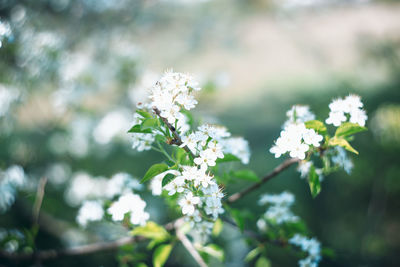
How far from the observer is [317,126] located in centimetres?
97

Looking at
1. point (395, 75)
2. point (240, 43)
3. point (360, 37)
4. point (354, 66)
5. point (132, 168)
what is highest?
point (240, 43)

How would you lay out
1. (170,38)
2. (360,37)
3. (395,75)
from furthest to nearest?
(170,38), (360,37), (395,75)

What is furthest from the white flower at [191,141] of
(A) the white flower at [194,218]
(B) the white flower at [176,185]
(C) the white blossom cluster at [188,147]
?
(A) the white flower at [194,218]

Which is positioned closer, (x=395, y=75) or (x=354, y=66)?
(x=395, y=75)

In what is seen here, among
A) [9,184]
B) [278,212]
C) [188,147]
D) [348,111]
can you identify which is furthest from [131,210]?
[9,184]

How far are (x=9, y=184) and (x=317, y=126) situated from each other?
6.27 ft

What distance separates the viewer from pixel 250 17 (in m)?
7.99

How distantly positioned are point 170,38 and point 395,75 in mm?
5008

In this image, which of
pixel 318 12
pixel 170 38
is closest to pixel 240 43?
pixel 170 38

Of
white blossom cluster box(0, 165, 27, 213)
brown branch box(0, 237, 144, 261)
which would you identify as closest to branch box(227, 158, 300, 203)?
brown branch box(0, 237, 144, 261)

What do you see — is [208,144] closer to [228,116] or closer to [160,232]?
[160,232]

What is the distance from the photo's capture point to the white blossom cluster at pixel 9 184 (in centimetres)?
182

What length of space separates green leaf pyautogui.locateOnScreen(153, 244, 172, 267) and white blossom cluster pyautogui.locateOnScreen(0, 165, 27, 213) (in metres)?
1.24

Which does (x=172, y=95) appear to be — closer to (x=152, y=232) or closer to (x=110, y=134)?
(x=152, y=232)
